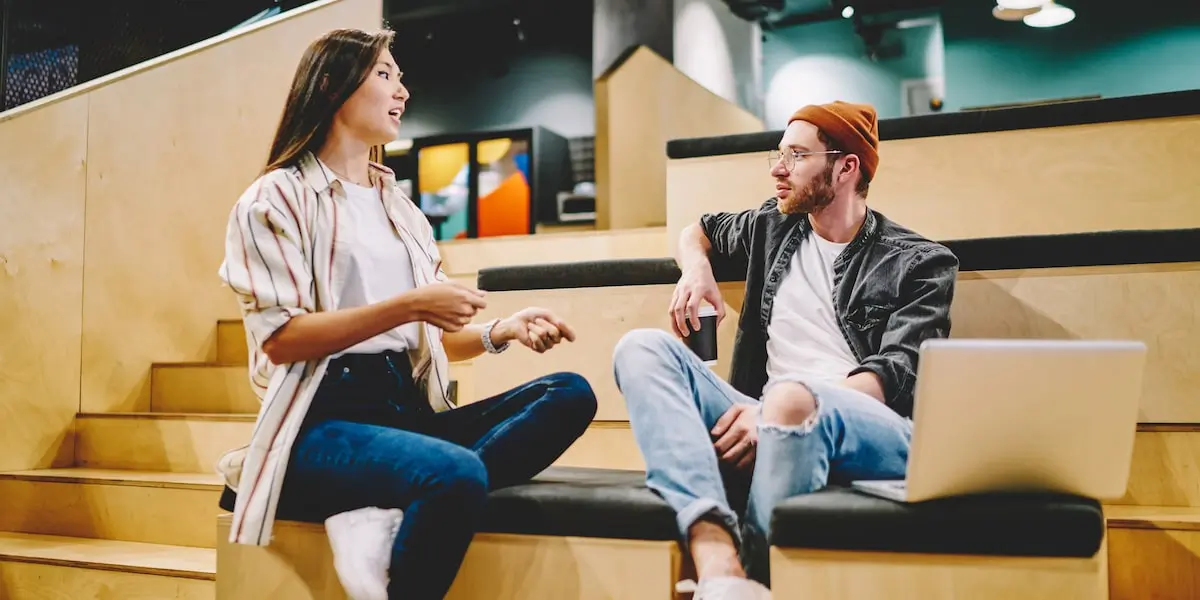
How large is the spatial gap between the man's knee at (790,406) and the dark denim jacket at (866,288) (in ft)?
0.89

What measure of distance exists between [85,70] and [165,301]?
0.86 m

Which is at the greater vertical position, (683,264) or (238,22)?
(238,22)

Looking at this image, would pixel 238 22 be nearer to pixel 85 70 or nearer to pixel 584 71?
pixel 85 70

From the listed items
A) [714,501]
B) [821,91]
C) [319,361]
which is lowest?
[714,501]

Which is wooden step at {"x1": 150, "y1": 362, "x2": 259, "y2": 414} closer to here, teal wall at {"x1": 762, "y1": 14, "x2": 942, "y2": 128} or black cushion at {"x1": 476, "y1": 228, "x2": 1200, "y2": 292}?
black cushion at {"x1": 476, "y1": 228, "x2": 1200, "y2": 292}

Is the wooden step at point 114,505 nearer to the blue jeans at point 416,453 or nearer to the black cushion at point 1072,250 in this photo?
the blue jeans at point 416,453

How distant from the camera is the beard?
1.92m

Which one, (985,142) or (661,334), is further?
(985,142)

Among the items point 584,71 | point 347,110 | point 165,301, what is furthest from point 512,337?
point 584,71

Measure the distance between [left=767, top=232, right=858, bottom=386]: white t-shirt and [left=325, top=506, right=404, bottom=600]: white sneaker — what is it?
84 cm

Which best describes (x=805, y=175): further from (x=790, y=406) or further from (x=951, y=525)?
(x=951, y=525)

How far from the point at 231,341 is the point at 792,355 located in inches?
95.2

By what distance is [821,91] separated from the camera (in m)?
8.87

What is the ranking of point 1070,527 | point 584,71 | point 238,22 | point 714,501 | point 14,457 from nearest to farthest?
1. point 1070,527
2. point 714,501
3. point 14,457
4. point 238,22
5. point 584,71
